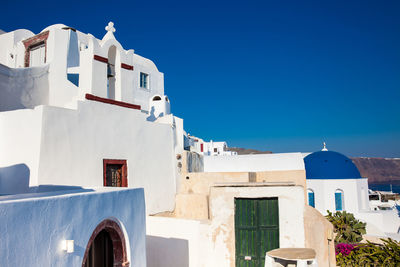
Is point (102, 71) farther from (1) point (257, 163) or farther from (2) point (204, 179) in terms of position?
(1) point (257, 163)

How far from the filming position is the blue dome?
1903cm

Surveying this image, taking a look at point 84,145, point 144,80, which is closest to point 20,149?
point 84,145

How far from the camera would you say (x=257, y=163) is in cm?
1805

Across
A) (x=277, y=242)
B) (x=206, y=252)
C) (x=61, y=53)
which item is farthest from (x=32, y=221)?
(x=61, y=53)

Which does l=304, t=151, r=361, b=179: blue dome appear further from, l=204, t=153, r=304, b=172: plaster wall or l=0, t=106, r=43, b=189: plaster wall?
l=0, t=106, r=43, b=189: plaster wall

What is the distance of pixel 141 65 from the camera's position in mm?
19531

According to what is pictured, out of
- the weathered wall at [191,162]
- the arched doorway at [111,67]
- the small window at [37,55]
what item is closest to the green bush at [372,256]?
the weathered wall at [191,162]

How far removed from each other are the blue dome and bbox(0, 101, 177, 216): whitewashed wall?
35.8 ft

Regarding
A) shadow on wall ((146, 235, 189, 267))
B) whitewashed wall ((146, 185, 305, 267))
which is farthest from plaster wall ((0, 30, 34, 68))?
whitewashed wall ((146, 185, 305, 267))

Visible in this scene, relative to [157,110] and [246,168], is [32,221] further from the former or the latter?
[246,168]

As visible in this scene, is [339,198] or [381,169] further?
[381,169]

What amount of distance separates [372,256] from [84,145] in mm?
8484

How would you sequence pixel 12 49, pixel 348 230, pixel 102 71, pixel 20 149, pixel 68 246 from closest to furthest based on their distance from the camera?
pixel 68 246, pixel 20 149, pixel 102 71, pixel 348 230, pixel 12 49

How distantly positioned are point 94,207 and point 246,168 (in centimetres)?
1340
